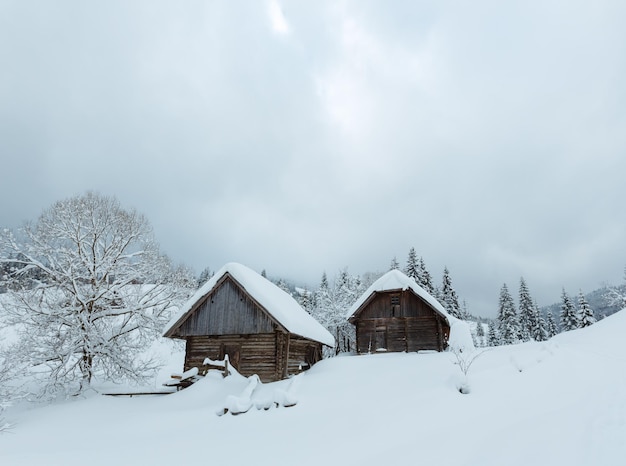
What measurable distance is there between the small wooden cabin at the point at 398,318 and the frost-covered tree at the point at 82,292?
15695mm

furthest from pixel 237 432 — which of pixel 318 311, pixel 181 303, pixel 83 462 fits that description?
pixel 318 311

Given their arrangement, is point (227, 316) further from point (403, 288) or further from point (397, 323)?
point (397, 323)

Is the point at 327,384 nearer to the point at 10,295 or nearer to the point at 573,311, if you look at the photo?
the point at 10,295

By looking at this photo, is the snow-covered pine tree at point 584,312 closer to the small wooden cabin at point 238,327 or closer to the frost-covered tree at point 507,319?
the frost-covered tree at point 507,319

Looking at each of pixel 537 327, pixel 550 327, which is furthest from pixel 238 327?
pixel 550 327

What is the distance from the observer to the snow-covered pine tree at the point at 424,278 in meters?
46.2

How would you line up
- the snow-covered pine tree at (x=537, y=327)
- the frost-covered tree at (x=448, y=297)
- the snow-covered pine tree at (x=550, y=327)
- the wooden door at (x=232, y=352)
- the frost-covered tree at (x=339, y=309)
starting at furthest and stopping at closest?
the snow-covered pine tree at (x=550, y=327) → the snow-covered pine tree at (x=537, y=327) → the frost-covered tree at (x=448, y=297) → the frost-covered tree at (x=339, y=309) → the wooden door at (x=232, y=352)

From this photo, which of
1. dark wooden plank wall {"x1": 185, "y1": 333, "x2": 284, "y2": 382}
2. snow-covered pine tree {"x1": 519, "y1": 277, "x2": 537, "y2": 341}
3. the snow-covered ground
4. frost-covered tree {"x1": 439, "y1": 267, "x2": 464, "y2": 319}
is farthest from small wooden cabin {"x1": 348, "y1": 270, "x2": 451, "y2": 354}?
snow-covered pine tree {"x1": 519, "y1": 277, "x2": 537, "y2": 341}

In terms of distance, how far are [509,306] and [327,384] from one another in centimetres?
4950

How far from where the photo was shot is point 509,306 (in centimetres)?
5500

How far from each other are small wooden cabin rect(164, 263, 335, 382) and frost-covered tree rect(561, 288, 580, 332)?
1812 inches

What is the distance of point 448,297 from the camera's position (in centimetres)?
4794

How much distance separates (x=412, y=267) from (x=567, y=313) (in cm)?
2370

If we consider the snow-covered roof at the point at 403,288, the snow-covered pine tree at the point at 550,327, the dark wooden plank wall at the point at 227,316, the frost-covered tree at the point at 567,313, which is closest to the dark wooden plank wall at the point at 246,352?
the dark wooden plank wall at the point at 227,316
